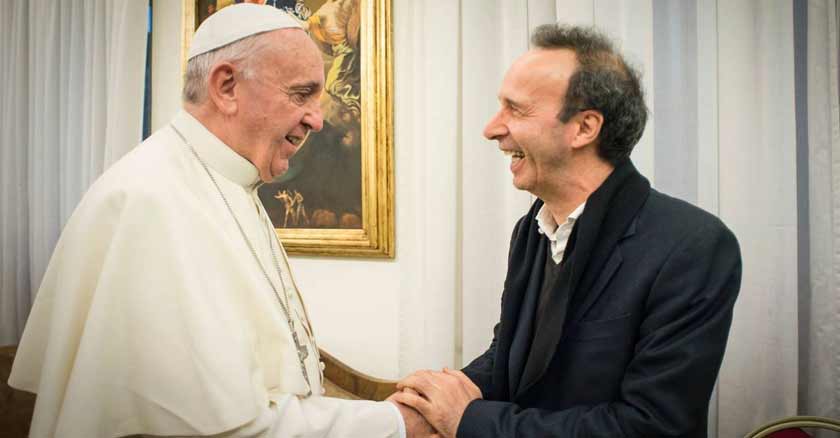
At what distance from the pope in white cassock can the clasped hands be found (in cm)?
4

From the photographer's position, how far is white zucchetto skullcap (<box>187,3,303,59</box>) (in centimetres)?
145

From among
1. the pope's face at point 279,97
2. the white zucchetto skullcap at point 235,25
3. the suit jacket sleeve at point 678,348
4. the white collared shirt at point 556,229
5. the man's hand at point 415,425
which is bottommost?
the man's hand at point 415,425

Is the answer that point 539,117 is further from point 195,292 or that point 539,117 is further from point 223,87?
point 195,292

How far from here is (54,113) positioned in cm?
351

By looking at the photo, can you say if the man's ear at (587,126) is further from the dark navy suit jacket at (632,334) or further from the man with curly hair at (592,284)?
the dark navy suit jacket at (632,334)

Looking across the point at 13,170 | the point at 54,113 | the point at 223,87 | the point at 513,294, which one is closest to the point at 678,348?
the point at 513,294

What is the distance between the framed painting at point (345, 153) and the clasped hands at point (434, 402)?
Result: 3.69 feet

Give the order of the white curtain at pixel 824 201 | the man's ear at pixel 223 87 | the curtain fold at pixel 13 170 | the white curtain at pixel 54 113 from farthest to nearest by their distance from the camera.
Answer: the curtain fold at pixel 13 170 → the white curtain at pixel 54 113 → the white curtain at pixel 824 201 → the man's ear at pixel 223 87

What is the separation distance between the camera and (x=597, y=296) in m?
1.34

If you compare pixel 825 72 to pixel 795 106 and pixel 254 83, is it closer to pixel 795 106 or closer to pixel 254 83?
pixel 795 106

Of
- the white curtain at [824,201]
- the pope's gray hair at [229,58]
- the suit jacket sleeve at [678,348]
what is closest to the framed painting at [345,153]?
the pope's gray hair at [229,58]

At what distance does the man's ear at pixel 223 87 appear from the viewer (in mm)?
1423

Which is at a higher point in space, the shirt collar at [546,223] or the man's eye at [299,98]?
the man's eye at [299,98]

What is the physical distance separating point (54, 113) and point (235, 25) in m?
2.78
